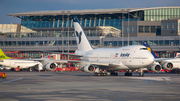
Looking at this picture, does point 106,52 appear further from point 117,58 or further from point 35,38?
point 35,38

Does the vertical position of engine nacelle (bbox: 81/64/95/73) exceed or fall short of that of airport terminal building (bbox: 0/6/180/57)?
it falls short

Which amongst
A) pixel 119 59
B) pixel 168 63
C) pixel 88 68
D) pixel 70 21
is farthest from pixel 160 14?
pixel 88 68

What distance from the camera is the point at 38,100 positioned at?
18.6 metres

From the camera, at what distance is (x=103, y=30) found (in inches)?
4587

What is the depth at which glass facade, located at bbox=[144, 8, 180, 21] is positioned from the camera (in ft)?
390

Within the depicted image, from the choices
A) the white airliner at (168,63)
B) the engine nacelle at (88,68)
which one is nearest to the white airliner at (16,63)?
the white airliner at (168,63)

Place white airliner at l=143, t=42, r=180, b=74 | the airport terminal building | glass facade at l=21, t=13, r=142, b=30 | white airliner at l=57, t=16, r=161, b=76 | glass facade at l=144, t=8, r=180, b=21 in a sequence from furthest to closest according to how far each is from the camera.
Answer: glass facade at l=21, t=13, r=142, b=30
glass facade at l=144, t=8, r=180, b=21
the airport terminal building
white airliner at l=143, t=42, r=180, b=74
white airliner at l=57, t=16, r=161, b=76

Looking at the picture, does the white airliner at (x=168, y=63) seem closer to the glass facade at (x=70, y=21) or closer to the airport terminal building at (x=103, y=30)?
the airport terminal building at (x=103, y=30)

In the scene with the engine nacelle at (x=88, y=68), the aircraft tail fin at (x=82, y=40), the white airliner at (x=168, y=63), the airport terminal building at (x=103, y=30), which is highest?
the airport terminal building at (x=103, y=30)

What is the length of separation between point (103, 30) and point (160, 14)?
1037 inches

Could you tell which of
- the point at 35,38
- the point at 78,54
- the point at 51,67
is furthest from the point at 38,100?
the point at 35,38

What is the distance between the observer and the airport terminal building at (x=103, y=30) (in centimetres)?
10325

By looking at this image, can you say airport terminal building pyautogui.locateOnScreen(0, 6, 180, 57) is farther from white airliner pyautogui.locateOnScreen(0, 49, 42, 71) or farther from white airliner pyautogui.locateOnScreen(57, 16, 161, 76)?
white airliner pyautogui.locateOnScreen(57, 16, 161, 76)

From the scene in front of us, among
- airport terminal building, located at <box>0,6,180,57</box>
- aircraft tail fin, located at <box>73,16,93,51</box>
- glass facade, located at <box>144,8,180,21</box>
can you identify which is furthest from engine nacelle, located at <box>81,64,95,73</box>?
glass facade, located at <box>144,8,180,21</box>
